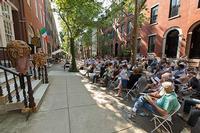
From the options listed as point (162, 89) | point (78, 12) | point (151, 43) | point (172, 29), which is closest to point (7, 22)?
point (78, 12)

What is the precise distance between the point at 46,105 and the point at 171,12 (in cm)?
1254

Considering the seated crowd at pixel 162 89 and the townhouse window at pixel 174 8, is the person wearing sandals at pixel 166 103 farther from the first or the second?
the townhouse window at pixel 174 8

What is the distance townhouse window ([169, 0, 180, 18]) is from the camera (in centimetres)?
1148

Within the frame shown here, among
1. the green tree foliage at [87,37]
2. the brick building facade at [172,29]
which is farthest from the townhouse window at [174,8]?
the green tree foliage at [87,37]

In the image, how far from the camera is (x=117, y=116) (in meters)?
3.72

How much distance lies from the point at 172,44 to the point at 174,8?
3015 mm

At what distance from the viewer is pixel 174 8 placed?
38.7 ft

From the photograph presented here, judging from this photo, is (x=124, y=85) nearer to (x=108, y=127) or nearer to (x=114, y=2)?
(x=108, y=127)

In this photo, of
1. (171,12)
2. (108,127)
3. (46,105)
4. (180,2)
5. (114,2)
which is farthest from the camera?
(171,12)

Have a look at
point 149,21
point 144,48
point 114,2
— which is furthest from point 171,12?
point 114,2

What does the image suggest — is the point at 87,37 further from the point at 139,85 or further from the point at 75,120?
the point at 75,120

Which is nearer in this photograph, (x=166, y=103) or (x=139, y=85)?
(x=166, y=103)

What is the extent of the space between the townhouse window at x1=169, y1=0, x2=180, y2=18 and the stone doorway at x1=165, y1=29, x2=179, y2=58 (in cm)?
142

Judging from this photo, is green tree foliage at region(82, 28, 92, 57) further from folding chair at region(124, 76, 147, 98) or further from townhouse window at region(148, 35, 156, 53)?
folding chair at region(124, 76, 147, 98)
